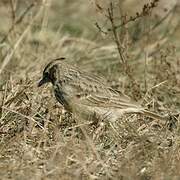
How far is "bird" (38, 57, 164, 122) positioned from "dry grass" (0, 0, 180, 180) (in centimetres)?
16

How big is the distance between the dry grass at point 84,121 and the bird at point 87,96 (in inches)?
6.1

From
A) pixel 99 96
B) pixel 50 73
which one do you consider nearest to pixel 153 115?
pixel 99 96

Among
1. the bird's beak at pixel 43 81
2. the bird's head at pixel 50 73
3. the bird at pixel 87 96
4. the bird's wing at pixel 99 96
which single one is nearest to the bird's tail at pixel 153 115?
the bird at pixel 87 96

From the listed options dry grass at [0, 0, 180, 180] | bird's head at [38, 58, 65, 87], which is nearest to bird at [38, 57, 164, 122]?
bird's head at [38, 58, 65, 87]

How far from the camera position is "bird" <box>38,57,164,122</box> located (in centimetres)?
900

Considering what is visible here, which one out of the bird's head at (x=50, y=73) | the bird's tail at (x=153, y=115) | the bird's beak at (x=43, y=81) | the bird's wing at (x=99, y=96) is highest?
the bird's head at (x=50, y=73)

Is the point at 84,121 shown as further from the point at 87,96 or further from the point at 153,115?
the point at 153,115

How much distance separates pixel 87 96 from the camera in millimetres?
9156

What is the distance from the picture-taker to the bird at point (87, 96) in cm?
900

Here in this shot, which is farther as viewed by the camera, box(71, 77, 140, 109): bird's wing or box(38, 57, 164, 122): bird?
box(71, 77, 140, 109): bird's wing

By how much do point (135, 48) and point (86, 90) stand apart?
3.25 m

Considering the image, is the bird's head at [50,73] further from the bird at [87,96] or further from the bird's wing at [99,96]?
the bird's wing at [99,96]

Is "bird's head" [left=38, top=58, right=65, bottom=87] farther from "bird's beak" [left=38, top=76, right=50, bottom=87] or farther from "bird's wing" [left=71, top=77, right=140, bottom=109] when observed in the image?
"bird's wing" [left=71, top=77, right=140, bottom=109]

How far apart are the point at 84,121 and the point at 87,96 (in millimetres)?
368
